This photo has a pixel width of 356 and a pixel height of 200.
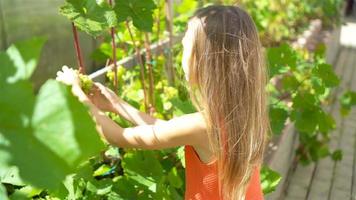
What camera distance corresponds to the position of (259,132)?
1428mm

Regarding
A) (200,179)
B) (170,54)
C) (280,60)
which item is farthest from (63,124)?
(170,54)

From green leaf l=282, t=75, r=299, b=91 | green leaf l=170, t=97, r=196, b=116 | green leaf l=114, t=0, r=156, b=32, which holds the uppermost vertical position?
green leaf l=114, t=0, r=156, b=32

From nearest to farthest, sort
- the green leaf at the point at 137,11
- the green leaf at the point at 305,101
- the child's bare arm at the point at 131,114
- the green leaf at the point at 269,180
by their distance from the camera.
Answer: the green leaf at the point at 137,11
the child's bare arm at the point at 131,114
the green leaf at the point at 269,180
the green leaf at the point at 305,101

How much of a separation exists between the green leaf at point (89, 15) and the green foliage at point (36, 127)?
646 mm

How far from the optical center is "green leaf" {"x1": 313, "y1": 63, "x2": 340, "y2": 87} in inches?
79.9

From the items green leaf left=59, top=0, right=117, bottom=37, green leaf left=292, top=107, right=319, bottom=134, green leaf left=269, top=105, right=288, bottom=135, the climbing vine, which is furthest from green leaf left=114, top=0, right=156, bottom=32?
green leaf left=292, top=107, right=319, bottom=134

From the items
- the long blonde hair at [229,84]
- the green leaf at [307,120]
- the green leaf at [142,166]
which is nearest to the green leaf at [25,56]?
the long blonde hair at [229,84]

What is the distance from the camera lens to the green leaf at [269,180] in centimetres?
177

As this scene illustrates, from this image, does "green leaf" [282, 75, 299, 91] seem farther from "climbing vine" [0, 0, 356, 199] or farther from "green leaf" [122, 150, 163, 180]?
"green leaf" [122, 150, 163, 180]

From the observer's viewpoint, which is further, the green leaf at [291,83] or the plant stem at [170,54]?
the plant stem at [170,54]

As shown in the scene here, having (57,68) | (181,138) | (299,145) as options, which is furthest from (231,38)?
(299,145)

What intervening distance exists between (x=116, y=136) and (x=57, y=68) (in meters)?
1.52

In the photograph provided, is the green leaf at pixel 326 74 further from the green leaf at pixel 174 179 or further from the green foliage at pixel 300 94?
the green leaf at pixel 174 179

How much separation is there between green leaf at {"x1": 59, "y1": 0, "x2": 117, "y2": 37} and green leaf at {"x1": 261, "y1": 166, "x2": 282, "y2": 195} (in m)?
0.87
